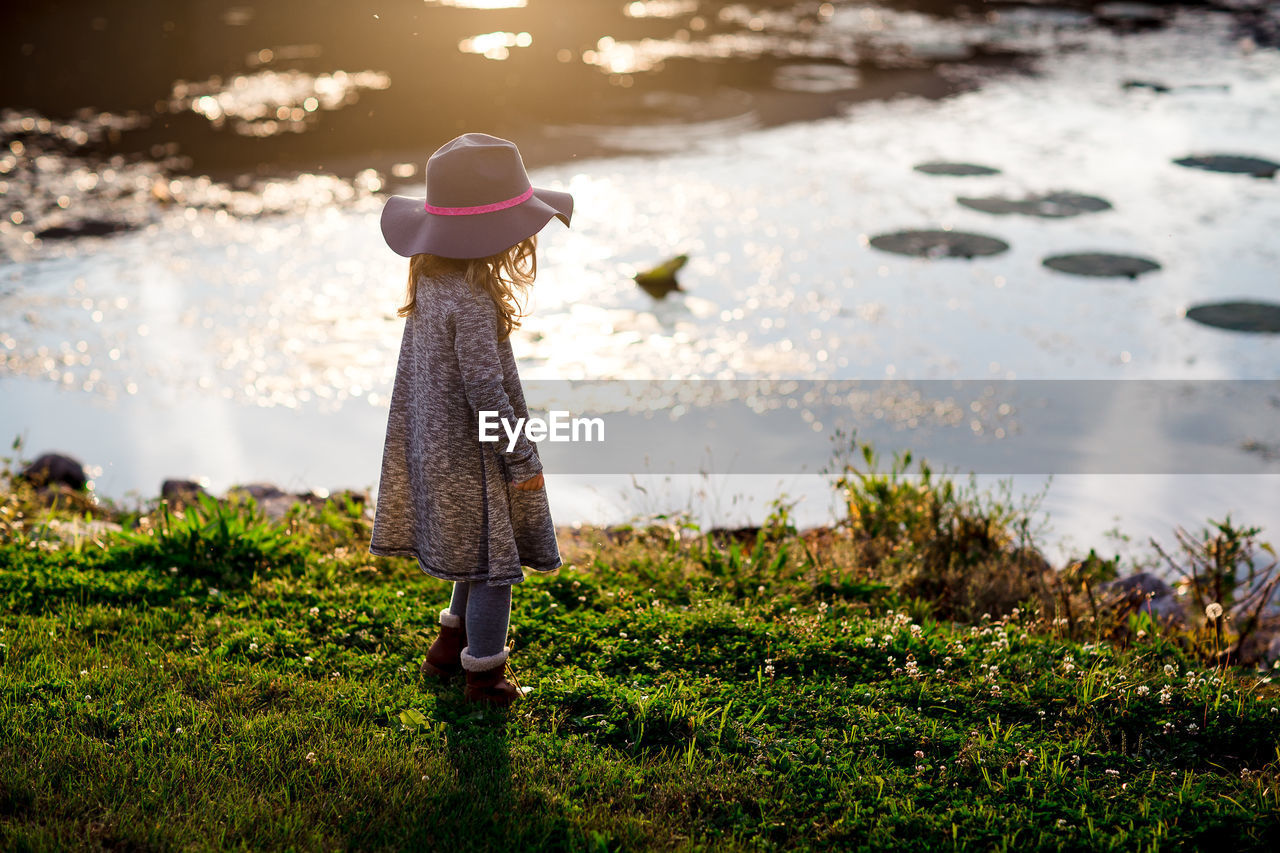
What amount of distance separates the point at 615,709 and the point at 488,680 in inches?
14.4

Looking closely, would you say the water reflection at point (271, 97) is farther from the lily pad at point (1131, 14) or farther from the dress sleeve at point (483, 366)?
the lily pad at point (1131, 14)

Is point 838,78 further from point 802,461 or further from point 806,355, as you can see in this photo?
point 802,461

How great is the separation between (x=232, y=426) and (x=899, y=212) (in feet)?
18.0

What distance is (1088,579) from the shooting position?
4.29 m

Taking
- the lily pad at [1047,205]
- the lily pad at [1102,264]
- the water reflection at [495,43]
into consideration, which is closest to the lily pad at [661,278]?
the lily pad at [1102,264]

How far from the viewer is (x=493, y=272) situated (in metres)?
3.08

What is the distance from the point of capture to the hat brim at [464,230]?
2988 mm

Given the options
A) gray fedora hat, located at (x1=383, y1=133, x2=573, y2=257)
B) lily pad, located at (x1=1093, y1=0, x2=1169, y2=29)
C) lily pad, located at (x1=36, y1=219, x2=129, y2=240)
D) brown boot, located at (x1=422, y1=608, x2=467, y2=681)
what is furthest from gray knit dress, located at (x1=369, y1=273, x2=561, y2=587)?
lily pad, located at (x1=1093, y1=0, x2=1169, y2=29)

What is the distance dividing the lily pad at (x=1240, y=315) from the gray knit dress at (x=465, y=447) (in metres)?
5.90

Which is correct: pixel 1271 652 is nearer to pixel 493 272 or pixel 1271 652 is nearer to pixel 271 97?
pixel 493 272

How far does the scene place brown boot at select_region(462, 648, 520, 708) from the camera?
321 cm

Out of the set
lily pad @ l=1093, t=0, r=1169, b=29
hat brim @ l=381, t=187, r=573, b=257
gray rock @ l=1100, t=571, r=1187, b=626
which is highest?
lily pad @ l=1093, t=0, r=1169, b=29

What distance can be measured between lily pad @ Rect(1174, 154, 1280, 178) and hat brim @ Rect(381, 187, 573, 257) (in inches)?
353

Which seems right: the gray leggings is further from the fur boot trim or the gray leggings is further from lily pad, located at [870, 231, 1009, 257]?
lily pad, located at [870, 231, 1009, 257]
